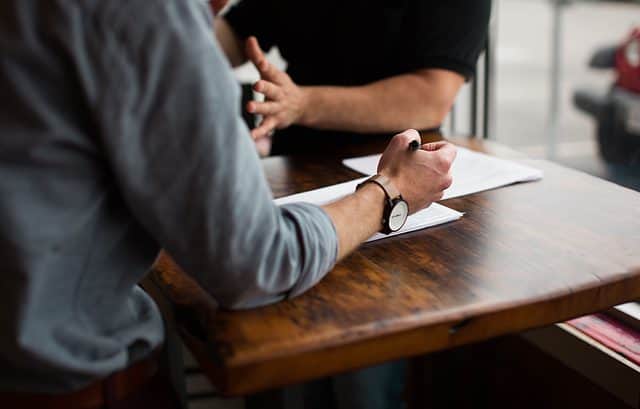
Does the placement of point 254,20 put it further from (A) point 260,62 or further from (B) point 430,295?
(B) point 430,295

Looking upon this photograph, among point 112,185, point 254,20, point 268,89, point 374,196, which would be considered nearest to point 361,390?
point 268,89

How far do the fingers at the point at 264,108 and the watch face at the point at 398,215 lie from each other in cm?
44

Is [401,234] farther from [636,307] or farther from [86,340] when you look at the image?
[636,307]

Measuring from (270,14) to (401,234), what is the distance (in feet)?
3.20

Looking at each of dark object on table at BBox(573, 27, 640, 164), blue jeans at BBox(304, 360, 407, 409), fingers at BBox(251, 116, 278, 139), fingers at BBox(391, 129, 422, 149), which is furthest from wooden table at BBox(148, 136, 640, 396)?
dark object on table at BBox(573, 27, 640, 164)

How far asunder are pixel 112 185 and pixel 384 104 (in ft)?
2.94

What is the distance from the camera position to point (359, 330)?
2.46ft

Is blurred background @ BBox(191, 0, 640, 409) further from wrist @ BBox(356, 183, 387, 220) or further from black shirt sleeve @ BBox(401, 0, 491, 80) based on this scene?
wrist @ BBox(356, 183, 387, 220)

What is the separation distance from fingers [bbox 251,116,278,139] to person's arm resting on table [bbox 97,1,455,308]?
1.80 ft

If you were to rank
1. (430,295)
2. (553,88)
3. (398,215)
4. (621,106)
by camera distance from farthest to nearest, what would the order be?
(553,88) < (621,106) < (398,215) < (430,295)

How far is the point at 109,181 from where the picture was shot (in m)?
0.71

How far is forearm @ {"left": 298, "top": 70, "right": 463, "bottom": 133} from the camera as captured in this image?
4.89ft

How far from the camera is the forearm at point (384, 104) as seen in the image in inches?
58.7

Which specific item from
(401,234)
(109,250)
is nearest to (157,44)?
(109,250)
